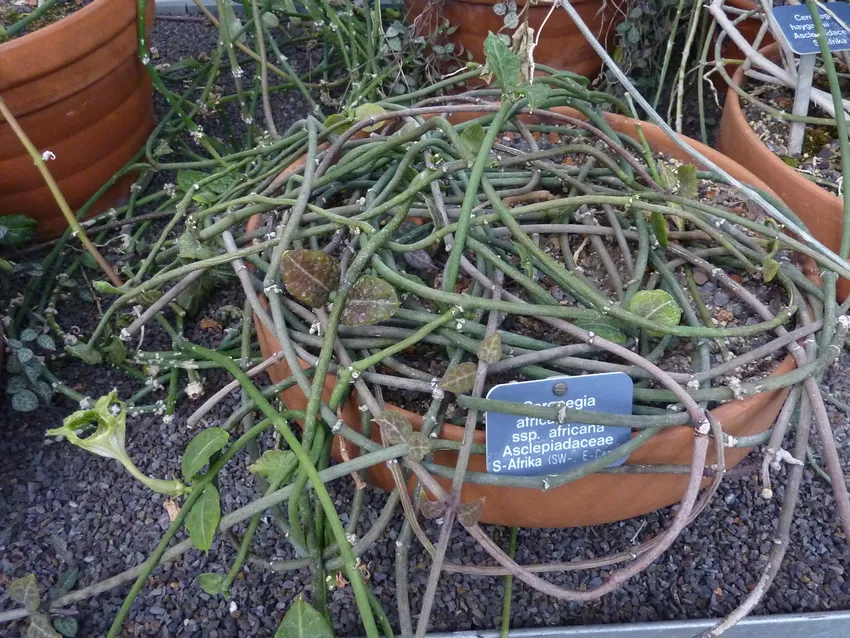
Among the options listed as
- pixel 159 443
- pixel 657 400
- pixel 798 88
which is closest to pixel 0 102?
pixel 159 443

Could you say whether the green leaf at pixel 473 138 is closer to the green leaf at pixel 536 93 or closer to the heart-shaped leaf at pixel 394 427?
the green leaf at pixel 536 93

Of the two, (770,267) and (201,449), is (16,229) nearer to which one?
(201,449)

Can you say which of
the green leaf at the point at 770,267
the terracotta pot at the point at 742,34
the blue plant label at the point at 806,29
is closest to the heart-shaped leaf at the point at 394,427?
the green leaf at the point at 770,267

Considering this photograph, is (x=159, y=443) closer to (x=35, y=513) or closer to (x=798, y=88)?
(x=35, y=513)

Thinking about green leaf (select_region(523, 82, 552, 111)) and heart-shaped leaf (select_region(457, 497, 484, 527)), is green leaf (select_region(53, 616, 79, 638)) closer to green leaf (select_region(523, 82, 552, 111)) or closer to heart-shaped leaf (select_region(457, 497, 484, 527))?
heart-shaped leaf (select_region(457, 497, 484, 527))

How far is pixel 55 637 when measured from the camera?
0.57 metres

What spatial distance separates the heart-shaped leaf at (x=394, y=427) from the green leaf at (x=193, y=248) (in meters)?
0.23

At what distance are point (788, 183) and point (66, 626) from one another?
2.90 feet

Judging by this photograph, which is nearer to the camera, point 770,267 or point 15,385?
point 770,267

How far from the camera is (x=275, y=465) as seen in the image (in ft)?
1.61

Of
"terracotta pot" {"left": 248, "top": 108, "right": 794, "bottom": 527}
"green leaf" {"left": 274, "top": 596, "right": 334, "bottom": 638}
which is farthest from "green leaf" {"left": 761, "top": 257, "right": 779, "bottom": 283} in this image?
"green leaf" {"left": 274, "top": 596, "right": 334, "bottom": 638}

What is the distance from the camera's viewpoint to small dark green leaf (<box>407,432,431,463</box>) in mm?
424

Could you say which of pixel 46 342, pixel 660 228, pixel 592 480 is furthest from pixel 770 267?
pixel 46 342

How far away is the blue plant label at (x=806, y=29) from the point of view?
74cm
